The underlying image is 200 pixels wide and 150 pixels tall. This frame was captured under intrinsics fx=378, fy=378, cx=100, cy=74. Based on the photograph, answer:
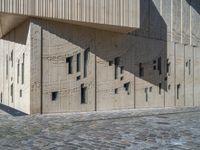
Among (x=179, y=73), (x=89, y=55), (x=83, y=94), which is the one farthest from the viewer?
(x=179, y=73)

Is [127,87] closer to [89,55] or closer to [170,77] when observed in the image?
[89,55]

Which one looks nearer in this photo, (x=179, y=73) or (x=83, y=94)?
(x=83, y=94)

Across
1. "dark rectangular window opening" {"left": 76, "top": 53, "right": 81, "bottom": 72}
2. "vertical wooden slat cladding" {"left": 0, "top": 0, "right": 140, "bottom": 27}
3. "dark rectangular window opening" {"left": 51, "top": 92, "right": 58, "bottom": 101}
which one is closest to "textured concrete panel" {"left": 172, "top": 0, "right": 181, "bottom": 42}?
"vertical wooden slat cladding" {"left": 0, "top": 0, "right": 140, "bottom": 27}

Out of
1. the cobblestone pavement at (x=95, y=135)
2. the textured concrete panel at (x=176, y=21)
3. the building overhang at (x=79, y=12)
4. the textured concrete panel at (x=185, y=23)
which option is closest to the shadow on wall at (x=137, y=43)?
the building overhang at (x=79, y=12)

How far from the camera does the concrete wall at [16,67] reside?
15844 mm

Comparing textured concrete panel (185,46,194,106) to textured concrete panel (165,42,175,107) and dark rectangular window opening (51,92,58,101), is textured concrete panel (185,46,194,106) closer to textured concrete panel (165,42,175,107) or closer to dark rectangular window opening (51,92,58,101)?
textured concrete panel (165,42,175,107)

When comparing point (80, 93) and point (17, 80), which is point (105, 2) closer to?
point (80, 93)

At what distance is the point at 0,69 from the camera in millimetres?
24453

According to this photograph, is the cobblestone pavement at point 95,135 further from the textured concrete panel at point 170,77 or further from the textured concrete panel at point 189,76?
the textured concrete panel at point 189,76

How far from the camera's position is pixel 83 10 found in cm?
1617

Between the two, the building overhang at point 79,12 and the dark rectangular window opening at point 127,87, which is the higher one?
the building overhang at point 79,12

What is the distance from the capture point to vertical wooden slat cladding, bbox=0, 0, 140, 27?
14.7 meters

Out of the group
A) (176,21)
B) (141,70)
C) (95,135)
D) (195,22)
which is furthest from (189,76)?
(95,135)

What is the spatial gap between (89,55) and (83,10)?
2.39 metres
